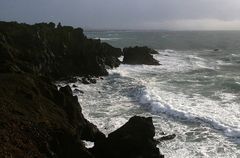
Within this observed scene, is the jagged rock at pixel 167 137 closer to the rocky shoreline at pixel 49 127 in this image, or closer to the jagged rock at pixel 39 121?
the rocky shoreline at pixel 49 127

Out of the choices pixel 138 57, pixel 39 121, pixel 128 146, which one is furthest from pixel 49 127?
pixel 138 57

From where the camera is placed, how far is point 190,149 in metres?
24.6

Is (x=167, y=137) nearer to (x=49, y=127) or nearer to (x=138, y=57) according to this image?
(x=49, y=127)

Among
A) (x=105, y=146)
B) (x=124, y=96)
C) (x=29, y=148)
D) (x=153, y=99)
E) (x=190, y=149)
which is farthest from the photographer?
(x=124, y=96)

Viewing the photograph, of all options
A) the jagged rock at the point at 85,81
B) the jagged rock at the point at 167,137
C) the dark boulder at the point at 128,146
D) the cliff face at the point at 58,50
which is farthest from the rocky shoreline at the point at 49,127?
the jagged rock at the point at 85,81

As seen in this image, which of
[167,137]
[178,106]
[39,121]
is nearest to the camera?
[39,121]

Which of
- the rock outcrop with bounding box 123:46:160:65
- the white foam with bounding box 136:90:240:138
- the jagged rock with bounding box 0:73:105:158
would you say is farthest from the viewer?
the rock outcrop with bounding box 123:46:160:65

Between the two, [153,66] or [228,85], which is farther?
[153,66]

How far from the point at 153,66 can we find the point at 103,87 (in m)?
21.6

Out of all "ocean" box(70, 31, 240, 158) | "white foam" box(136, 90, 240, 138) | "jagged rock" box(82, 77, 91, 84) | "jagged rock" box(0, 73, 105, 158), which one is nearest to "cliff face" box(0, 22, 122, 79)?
"jagged rock" box(82, 77, 91, 84)

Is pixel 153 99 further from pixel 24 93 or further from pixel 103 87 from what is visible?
pixel 24 93

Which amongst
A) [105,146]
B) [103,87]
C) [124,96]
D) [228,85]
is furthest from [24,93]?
[228,85]

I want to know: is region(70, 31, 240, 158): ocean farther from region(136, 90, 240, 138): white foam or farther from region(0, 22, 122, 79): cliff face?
region(0, 22, 122, 79): cliff face

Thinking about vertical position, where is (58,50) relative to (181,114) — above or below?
above
